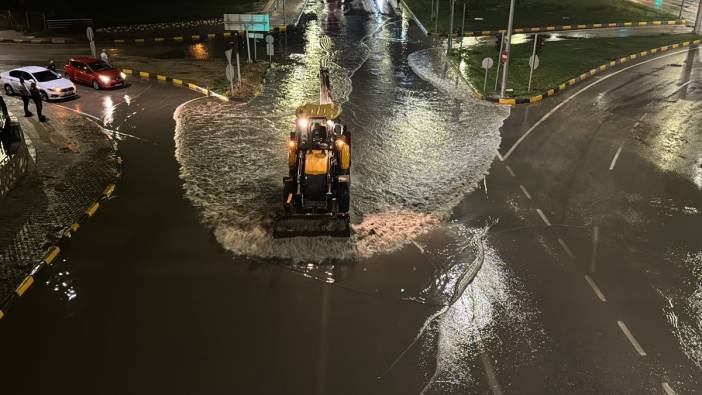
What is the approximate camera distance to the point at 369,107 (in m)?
23.0

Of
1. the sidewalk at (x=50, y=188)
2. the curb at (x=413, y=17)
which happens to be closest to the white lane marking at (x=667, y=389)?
the sidewalk at (x=50, y=188)

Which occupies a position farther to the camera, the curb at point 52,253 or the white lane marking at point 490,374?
the curb at point 52,253

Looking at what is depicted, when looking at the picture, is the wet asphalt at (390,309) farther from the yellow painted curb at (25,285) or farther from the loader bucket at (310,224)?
the loader bucket at (310,224)

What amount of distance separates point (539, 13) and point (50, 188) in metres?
50.4

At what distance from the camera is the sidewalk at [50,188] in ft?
38.5

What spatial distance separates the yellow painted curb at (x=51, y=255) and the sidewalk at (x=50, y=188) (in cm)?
19

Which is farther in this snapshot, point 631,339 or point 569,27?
point 569,27

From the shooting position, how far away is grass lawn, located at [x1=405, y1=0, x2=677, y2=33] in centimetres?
4745

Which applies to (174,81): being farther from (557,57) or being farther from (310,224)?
(557,57)

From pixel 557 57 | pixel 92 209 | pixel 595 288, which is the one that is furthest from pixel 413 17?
pixel 595 288

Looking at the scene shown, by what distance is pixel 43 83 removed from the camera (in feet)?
78.4

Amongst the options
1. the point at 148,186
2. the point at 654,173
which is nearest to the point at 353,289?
the point at 148,186

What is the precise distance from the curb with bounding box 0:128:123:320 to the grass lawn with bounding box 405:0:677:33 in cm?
3493

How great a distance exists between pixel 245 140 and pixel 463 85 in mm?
13162
